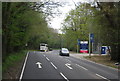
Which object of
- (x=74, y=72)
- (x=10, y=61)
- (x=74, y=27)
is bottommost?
(x=74, y=72)

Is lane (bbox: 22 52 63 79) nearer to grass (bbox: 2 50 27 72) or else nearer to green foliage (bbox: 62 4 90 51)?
grass (bbox: 2 50 27 72)

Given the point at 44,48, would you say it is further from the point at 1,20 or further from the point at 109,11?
the point at 1,20

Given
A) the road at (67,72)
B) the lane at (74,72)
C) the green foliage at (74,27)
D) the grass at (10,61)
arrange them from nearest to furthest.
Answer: the road at (67,72) → the lane at (74,72) → the grass at (10,61) → the green foliage at (74,27)

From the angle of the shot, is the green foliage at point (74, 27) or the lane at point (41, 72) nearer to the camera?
the lane at point (41, 72)

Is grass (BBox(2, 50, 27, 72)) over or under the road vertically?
Answer: over

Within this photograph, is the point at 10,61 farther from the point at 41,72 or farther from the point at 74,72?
the point at 74,72

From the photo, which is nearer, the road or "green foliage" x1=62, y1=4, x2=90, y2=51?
the road

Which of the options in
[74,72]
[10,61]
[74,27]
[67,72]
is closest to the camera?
[67,72]

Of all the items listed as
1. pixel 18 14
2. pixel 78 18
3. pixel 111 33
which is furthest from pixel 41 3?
pixel 78 18

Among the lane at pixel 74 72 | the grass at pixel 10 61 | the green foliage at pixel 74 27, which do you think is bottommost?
the lane at pixel 74 72

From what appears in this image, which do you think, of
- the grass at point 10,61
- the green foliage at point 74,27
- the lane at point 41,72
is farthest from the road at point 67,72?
the green foliage at point 74,27

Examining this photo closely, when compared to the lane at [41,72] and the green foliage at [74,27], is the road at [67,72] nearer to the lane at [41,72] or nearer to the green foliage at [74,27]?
the lane at [41,72]

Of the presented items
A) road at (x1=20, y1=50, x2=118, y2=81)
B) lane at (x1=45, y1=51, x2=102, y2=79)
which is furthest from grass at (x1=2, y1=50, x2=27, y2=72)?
lane at (x1=45, y1=51, x2=102, y2=79)

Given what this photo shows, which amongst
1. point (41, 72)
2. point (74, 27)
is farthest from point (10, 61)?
point (74, 27)
